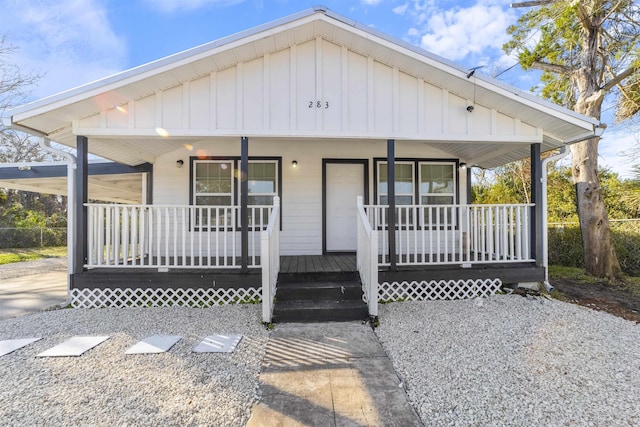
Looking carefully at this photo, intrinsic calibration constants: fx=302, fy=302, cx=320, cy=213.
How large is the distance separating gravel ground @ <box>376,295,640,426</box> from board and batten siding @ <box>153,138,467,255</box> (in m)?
2.85

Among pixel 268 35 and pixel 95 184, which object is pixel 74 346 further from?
pixel 95 184

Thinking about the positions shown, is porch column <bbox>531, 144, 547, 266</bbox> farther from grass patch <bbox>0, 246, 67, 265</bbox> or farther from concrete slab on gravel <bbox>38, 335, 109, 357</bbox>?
grass patch <bbox>0, 246, 67, 265</bbox>

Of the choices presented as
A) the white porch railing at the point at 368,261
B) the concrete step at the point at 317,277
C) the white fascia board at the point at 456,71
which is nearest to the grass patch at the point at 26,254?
the concrete step at the point at 317,277

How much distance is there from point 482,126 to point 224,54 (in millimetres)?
4653

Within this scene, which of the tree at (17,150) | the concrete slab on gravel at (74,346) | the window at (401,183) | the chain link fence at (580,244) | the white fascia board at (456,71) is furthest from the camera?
the tree at (17,150)

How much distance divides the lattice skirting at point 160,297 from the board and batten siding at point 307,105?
2662 millimetres

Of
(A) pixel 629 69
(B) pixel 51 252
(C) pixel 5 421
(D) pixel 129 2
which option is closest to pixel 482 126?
(A) pixel 629 69

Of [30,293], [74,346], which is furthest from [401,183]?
[30,293]

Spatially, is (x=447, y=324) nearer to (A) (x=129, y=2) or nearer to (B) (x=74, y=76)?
(A) (x=129, y=2)

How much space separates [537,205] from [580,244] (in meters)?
5.02

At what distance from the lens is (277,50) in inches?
206

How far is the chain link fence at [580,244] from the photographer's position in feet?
26.3

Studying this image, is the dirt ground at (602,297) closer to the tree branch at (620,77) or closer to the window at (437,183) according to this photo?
the window at (437,183)

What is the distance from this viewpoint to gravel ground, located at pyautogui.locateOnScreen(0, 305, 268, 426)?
2354 mm
